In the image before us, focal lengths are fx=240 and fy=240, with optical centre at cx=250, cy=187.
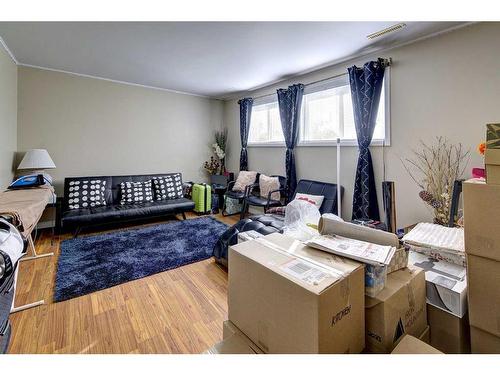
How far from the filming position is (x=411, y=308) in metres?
1.03

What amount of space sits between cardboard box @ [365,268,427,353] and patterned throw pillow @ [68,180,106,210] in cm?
391

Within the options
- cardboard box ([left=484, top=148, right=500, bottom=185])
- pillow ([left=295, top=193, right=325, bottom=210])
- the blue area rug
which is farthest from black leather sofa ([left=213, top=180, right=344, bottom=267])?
cardboard box ([left=484, top=148, right=500, bottom=185])

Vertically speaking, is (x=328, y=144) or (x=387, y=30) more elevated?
(x=387, y=30)

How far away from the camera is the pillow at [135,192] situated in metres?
3.90

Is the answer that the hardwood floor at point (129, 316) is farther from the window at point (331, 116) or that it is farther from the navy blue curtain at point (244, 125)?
the navy blue curtain at point (244, 125)

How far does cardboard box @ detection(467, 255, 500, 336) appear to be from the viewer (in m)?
0.97

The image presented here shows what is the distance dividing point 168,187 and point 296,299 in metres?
3.89

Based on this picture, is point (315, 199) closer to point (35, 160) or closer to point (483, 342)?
point (483, 342)

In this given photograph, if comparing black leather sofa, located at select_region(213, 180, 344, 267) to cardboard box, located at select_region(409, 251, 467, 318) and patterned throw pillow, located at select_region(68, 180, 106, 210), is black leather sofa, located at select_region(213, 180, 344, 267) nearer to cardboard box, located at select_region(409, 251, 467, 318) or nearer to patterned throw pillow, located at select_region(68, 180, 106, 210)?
cardboard box, located at select_region(409, 251, 467, 318)

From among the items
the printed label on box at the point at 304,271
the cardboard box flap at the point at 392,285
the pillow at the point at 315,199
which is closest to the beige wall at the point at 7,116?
the printed label on box at the point at 304,271

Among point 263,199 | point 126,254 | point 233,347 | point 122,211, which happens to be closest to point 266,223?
point 263,199

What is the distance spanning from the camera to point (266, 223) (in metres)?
2.66
